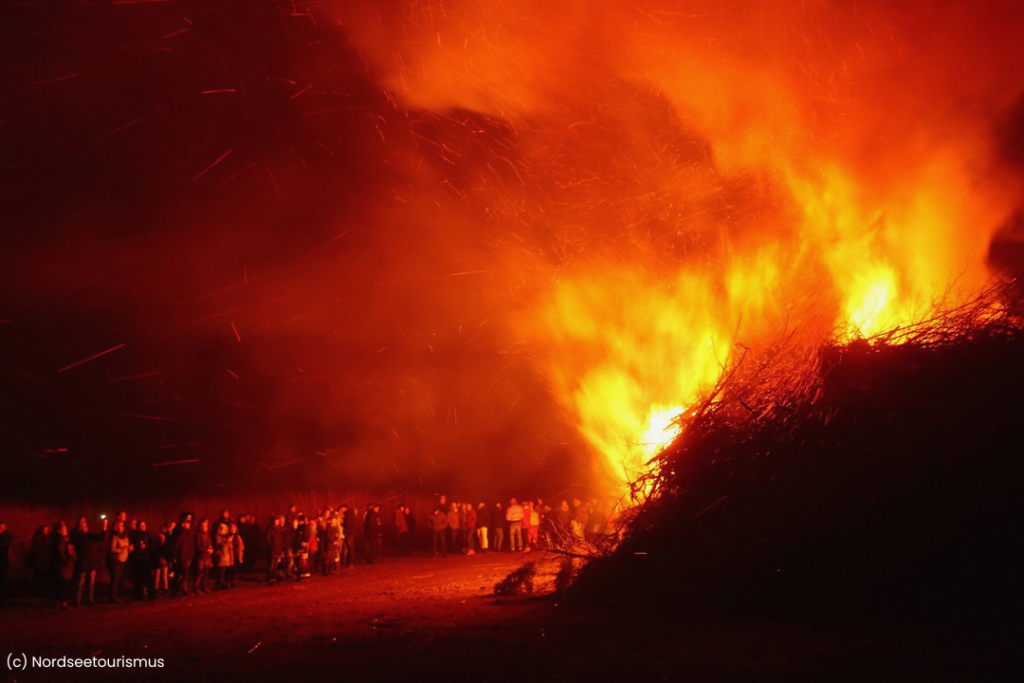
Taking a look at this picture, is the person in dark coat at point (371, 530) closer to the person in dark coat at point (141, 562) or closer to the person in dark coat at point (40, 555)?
the person in dark coat at point (141, 562)

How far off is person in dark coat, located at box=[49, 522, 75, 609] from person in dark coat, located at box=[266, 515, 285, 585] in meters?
3.64

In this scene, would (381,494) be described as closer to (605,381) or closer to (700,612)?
(605,381)

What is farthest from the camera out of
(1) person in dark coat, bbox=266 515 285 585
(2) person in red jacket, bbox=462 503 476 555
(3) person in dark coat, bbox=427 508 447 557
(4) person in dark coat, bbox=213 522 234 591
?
(2) person in red jacket, bbox=462 503 476 555

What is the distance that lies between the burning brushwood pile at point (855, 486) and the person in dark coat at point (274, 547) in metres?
8.80

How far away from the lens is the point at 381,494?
2336 centimetres

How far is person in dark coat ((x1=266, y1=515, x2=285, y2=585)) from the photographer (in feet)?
47.8

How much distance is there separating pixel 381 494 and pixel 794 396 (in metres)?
17.9

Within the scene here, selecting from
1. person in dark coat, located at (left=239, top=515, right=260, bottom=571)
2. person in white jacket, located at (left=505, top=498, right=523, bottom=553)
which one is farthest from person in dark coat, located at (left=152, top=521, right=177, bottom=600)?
person in white jacket, located at (left=505, top=498, right=523, bottom=553)

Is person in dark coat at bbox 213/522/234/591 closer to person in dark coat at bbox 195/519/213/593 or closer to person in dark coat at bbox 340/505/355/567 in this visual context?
person in dark coat at bbox 195/519/213/593

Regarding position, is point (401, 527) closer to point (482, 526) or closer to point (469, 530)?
point (469, 530)

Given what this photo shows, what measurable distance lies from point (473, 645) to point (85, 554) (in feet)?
28.4

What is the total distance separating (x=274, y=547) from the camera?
1462 centimetres

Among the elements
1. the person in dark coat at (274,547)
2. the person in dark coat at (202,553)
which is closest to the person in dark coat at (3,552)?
the person in dark coat at (202,553)

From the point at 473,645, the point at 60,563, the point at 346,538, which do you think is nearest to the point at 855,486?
the point at 473,645
